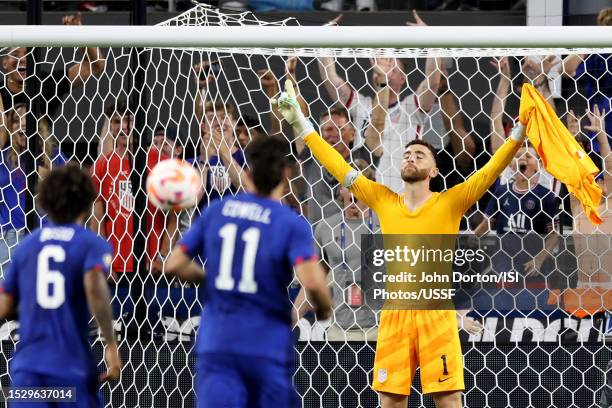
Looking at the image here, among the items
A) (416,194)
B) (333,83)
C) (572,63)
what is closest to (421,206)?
(416,194)

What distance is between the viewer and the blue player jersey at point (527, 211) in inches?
300

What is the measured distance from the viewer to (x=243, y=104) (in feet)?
27.3

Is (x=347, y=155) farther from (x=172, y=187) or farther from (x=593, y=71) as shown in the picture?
(x=172, y=187)

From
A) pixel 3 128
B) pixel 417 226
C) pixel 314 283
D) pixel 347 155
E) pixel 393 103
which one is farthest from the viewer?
pixel 393 103

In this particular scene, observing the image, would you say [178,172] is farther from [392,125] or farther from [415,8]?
[415,8]

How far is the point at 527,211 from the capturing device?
7645mm

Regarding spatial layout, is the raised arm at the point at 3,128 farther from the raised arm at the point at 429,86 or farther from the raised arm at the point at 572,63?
the raised arm at the point at 572,63

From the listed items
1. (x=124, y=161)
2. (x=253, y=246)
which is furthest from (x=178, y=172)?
(x=124, y=161)

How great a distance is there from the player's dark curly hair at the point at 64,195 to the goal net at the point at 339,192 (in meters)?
2.27

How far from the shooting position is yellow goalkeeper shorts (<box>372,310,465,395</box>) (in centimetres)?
623

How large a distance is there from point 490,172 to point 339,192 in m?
1.72

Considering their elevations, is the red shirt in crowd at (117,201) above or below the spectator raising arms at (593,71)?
A: below

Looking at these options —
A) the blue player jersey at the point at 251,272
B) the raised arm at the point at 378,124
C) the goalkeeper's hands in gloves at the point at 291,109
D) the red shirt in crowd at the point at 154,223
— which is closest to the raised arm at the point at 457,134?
the raised arm at the point at 378,124

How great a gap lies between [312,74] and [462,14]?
149 cm
